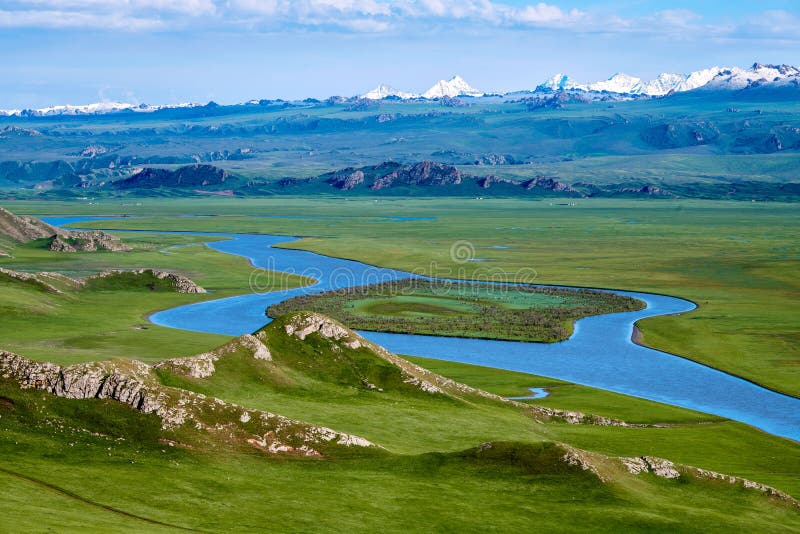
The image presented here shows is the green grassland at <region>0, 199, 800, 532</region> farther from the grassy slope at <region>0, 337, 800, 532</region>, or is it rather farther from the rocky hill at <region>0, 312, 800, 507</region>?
the rocky hill at <region>0, 312, 800, 507</region>

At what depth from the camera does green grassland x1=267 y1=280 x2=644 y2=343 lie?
118 metres

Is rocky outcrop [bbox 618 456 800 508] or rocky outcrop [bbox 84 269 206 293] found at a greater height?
rocky outcrop [bbox 618 456 800 508]

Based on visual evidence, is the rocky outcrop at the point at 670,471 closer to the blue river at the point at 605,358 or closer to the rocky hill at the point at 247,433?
the rocky hill at the point at 247,433

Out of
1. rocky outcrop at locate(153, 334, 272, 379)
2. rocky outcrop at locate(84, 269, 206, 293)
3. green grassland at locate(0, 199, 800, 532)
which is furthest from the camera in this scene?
rocky outcrop at locate(84, 269, 206, 293)

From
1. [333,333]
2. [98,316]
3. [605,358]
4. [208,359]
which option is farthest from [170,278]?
[208,359]

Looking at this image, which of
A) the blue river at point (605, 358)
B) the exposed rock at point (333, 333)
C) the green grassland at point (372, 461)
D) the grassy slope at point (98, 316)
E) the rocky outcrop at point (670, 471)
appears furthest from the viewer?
the grassy slope at point (98, 316)

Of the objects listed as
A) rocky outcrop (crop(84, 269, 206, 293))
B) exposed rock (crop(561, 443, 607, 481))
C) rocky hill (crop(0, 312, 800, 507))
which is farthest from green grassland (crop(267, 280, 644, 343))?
exposed rock (crop(561, 443, 607, 481))

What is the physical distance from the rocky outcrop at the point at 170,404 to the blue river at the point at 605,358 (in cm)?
4167

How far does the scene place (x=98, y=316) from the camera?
119 metres

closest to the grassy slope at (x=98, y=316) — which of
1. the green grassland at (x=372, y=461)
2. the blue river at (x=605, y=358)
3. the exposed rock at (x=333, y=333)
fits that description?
the green grassland at (x=372, y=461)

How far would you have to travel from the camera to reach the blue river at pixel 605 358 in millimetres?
83188

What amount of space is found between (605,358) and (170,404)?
209 ft

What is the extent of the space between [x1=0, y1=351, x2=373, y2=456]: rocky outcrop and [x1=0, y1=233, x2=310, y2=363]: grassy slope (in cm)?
3148

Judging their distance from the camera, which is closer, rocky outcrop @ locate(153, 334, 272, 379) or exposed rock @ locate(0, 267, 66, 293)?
rocky outcrop @ locate(153, 334, 272, 379)
